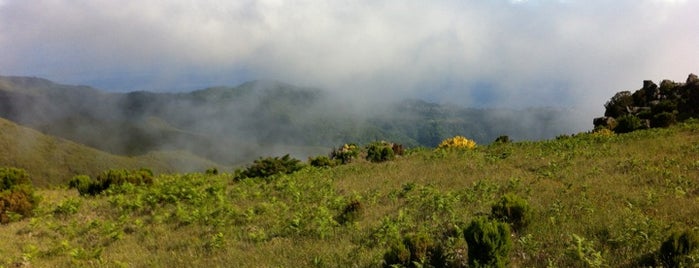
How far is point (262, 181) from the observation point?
19984 millimetres

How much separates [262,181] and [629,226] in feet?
48.1

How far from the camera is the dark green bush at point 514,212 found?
9.51 m

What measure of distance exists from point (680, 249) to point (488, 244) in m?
2.96

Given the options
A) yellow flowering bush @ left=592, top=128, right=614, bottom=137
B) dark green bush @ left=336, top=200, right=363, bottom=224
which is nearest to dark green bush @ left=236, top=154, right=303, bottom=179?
dark green bush @ left=336, top=200, right=363, bottom=224

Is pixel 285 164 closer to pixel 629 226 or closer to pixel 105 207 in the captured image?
pixel 105 207

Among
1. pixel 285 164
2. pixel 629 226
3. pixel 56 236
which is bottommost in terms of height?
pixel 56 236

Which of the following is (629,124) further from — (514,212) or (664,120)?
(514,212)

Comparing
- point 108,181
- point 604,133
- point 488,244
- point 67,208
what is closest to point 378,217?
point 488,244

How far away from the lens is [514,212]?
9688mm

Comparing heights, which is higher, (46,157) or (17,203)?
(46,157)

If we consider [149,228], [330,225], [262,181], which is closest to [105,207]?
[149,228]

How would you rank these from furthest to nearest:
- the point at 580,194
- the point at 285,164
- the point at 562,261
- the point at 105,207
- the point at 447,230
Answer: the point at 285,164
the point at 105,207
the point at 580,194
the point at 447,230
the point at 562,261

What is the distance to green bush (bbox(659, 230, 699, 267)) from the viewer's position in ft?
22.8

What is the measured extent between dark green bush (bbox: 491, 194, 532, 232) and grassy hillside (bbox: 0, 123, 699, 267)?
210mm
